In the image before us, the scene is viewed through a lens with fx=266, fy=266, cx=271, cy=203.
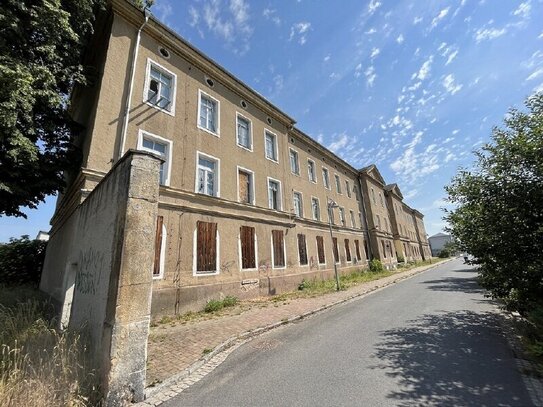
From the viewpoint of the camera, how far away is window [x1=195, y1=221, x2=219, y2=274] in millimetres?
11047

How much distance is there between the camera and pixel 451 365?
191 inches

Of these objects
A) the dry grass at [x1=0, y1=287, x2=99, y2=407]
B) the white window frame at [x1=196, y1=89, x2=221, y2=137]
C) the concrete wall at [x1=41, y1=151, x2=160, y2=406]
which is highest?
the white window frame at [x1=196, y1=89, x2=221, y2=137]

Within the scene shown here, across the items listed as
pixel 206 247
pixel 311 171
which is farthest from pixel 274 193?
pixel 311 171

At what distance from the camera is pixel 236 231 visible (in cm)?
1292

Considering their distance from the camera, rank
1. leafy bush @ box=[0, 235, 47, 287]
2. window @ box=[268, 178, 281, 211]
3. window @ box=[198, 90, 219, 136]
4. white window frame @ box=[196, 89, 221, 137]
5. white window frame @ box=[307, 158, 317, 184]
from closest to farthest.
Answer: white window frame @ box=[196, 89, 221, 137]
window @ box=[198, 90, 219, 136]
leafy bush @ box=[0, 235, 47, 287]
window @ box=[268, 178, 281, 211]
white window frame @ box=[307, 158, 317, 184]

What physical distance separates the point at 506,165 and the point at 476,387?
512 centimetres

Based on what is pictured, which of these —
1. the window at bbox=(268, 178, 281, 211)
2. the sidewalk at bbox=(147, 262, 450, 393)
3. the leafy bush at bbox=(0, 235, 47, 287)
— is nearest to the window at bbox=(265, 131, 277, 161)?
the window at bbox=(268, 178, 281, 211)

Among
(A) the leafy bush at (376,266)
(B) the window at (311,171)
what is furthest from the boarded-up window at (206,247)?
(A) the leafy bush at (376,266)

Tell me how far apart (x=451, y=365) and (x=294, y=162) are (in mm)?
17105

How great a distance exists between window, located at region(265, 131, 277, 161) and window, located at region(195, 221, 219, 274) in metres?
7.09

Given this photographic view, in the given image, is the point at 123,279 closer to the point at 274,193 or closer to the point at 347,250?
the point at 274,193

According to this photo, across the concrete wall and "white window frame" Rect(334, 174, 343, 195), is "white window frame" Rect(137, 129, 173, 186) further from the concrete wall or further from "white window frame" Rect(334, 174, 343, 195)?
"white window frame" Rect(334, 174, 343, 195)

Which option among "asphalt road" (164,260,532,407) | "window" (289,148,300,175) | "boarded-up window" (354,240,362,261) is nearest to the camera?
"asphalt road" (164,260,532,407)

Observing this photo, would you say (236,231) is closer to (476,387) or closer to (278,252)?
(278,252)
